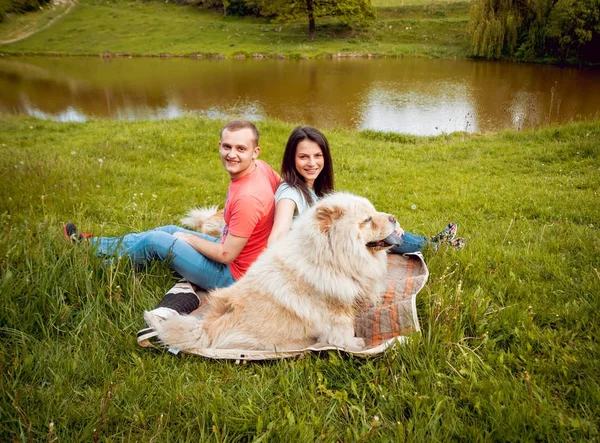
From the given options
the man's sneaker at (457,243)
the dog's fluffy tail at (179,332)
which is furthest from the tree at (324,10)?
the dog's fluffy tail at (179,332)

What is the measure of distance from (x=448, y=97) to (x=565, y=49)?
16.7 m

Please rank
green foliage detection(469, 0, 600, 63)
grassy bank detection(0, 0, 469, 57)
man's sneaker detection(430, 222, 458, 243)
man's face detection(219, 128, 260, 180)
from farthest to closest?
grassy bank detection(0, 0, 469, 57), green foliage detection(469, 0, 600, 63), man's sneaker detection(430, 222, 458, 243), man's face detection(219, 128, 260, 180)

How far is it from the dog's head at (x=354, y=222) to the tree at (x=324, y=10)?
45589mm

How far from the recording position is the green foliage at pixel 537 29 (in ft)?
89.7

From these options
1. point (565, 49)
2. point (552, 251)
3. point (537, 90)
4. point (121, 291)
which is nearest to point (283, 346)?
point (121, 291)

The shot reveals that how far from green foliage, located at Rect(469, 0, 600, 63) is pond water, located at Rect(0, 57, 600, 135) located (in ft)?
5.47

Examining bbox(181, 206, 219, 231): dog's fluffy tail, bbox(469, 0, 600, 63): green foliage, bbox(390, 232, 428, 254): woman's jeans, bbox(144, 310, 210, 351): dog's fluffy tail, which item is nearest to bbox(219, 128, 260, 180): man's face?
bbox(144, 310, 210, 351): dog's fluffy tail

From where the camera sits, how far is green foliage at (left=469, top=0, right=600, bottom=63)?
27328mm

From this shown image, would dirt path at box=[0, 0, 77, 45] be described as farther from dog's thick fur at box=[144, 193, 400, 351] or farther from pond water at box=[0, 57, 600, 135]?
dog's thick fur at box=[144, 193, 400, 351]

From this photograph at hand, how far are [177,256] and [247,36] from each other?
1882 inches

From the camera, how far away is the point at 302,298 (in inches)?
117

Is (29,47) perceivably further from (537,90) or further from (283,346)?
(283,346)

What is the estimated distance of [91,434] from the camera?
2.15 metres

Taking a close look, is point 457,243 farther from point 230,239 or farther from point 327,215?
point 230,239
